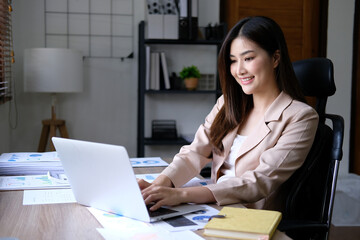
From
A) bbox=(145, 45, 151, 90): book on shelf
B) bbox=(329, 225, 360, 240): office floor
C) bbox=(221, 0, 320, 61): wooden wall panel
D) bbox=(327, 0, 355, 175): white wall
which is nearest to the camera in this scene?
bbox=(329, 225, 360, 240): office floor

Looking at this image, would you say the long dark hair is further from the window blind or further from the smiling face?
the window blind

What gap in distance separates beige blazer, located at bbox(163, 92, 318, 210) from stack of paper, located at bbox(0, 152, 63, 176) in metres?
0.46

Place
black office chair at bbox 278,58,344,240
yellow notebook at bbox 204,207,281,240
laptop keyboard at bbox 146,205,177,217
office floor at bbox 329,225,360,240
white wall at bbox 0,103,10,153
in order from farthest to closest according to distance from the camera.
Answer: white wall at bbox 0,103,10,153
office floor at bbox 329,225,360,240
black office chair at bbox 278,58,344,240
laptop keyboard at bbox 146,205,177,217
yellow notebook at bbox 204,207,281,240

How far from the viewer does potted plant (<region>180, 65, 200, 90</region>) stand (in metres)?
3.52

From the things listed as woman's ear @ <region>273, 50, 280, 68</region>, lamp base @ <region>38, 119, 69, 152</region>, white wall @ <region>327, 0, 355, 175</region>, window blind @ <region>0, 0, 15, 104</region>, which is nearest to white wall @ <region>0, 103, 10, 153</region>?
window blind @ <region>0, 0, 15, 104</region>

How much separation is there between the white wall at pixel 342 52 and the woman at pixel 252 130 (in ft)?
8.24

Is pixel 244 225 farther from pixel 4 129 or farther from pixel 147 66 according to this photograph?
pixel 4 129

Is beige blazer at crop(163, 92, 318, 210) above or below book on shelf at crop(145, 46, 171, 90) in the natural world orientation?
below

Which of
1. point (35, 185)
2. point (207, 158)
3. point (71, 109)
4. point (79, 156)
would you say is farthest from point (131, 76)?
point (79, 156)

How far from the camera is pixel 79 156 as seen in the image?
3.81 feet

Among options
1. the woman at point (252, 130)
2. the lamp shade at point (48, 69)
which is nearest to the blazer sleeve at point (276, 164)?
the woman at point (252, 130)

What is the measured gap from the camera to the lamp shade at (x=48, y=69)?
10.0ft

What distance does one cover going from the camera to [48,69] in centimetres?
306

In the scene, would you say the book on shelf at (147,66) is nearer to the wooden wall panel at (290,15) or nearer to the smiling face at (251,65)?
the wooden wall panel at (290,15)
